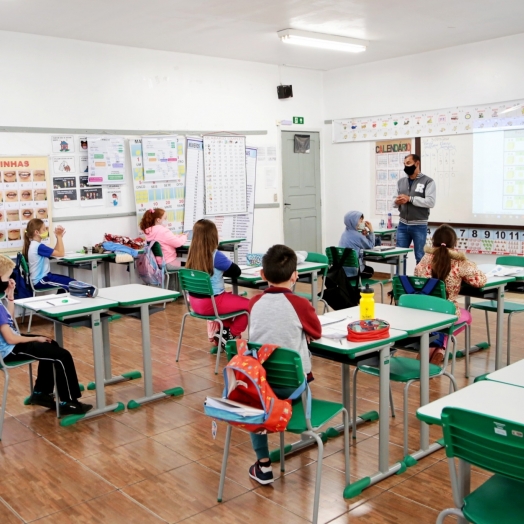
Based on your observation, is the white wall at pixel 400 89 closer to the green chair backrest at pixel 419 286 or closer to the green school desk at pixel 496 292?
the green school desk at pixel 496 292

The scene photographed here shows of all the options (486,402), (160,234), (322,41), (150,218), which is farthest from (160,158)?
(486,402)

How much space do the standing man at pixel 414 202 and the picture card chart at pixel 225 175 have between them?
2289 mm

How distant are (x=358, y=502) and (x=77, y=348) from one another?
357 centimetres

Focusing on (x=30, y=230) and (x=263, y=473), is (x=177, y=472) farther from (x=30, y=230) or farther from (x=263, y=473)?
(x=30, y=230)

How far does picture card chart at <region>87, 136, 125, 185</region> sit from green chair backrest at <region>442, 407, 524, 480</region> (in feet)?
20.3

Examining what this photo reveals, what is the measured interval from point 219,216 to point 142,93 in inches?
75.6

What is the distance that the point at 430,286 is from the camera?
4.27 metres

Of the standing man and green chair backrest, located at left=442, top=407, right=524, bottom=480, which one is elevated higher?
the standing man

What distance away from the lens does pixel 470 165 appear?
26.8 feet

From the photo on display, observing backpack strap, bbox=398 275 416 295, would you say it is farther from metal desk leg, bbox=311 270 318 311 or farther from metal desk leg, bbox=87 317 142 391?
metal desk leg, bbox=87 317 142 391

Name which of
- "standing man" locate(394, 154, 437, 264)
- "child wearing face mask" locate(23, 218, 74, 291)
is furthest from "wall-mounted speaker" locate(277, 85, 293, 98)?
"child wearing face mask" locate(23, 218, 74, 291)

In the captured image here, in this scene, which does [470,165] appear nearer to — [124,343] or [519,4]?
[519,4]

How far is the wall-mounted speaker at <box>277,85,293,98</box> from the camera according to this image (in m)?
9.15

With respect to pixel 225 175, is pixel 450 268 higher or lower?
lower
